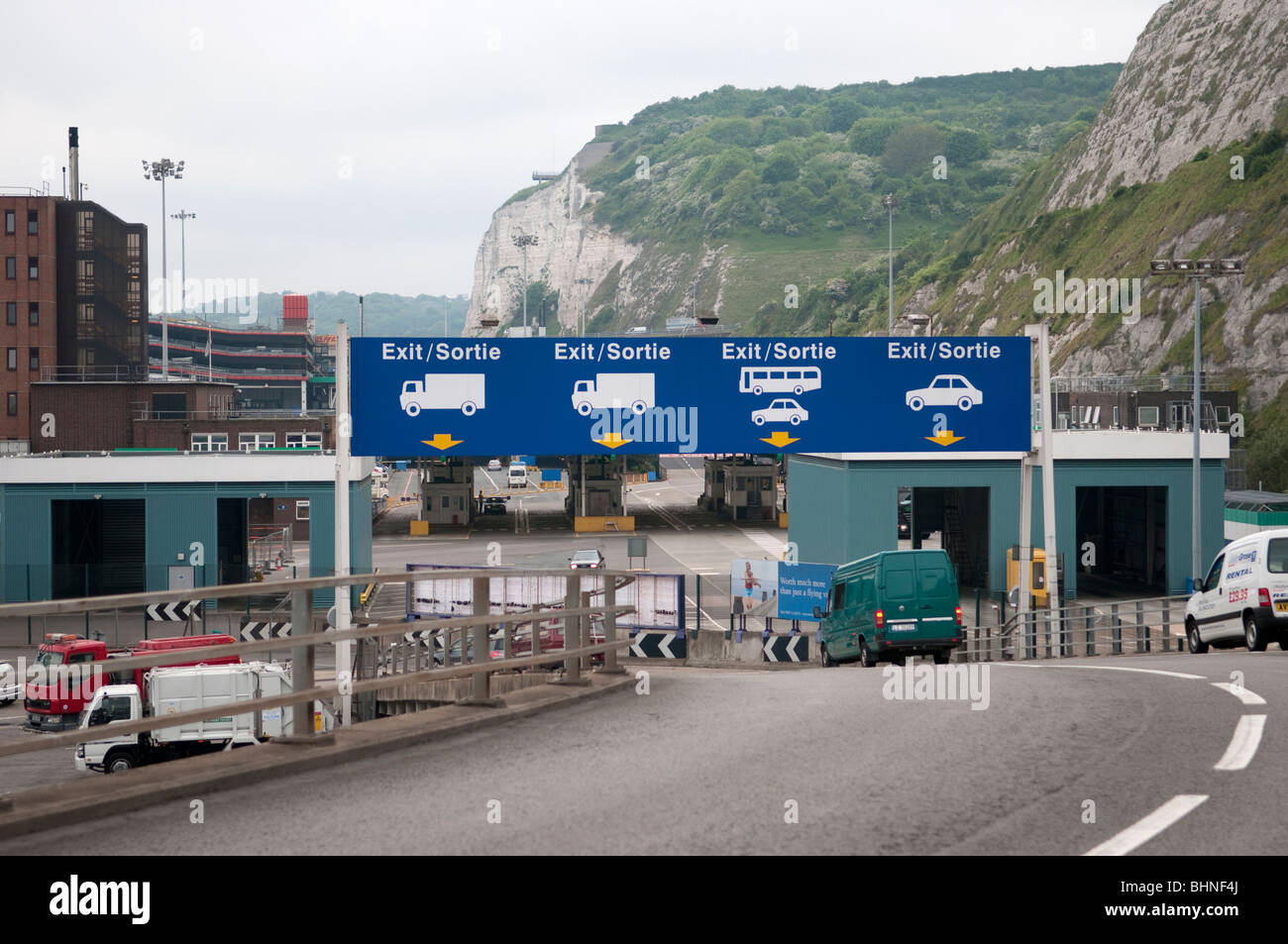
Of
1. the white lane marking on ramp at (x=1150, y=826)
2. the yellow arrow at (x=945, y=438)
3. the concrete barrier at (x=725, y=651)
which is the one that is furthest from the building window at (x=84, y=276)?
the white lane marking on ramp at (x=1150, y=826)

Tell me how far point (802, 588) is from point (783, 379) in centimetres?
1084

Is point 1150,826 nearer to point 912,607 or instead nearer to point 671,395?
point 912,607

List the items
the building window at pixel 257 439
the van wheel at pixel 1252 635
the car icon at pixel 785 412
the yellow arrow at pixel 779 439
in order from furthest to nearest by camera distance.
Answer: the building window at pixel 257 439 → the car icon at pixel 785 412 → the yellow arrow at pixel 779 439 → the van wheel at pixel 1252 635

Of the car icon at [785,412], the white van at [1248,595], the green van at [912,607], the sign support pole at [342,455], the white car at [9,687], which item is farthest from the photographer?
the white car at [9,687]

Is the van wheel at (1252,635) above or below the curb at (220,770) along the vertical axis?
below

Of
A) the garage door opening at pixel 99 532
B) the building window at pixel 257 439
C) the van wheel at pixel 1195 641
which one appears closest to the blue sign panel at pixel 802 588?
the van wheel at pixel 1195 641

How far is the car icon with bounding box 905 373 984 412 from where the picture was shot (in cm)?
2531

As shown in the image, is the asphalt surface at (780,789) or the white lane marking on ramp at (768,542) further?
the white lane marking on ramp at (768,542)

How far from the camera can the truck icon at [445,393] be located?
2402cm

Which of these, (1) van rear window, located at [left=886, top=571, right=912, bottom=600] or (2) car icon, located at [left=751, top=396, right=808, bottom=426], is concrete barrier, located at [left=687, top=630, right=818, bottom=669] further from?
(2) car icon, located at [left=751, top=396, right=808, bottom=426]

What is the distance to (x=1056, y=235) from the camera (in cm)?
10800

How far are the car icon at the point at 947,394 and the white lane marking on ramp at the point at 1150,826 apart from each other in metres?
19.0
